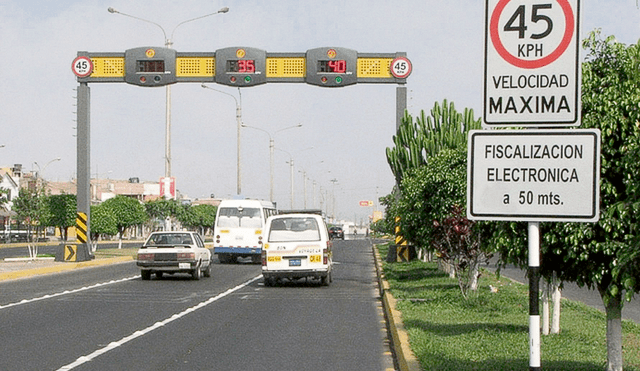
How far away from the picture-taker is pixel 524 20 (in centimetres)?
549

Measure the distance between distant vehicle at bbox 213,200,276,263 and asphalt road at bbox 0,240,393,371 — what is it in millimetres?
14463

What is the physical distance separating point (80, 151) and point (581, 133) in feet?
106

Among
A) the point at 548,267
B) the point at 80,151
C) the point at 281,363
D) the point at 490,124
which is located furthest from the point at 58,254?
the point at 490,124

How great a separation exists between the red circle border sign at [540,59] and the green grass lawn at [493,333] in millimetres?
4955

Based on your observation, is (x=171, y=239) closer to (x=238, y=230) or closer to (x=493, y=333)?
(x=238, y=230)

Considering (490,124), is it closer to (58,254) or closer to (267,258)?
(267,258)

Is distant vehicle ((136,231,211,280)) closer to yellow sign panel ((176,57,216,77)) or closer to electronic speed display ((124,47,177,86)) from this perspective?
electronic speed display ((124,47,177,86))

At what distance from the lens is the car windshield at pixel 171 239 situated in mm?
29000

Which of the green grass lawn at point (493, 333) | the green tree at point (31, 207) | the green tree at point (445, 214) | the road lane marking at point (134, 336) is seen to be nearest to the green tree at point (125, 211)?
the green tree at point (31, 207)

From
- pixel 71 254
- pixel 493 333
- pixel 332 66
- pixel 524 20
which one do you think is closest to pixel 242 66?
pixel 332 66

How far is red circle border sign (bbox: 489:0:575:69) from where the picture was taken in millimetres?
5406

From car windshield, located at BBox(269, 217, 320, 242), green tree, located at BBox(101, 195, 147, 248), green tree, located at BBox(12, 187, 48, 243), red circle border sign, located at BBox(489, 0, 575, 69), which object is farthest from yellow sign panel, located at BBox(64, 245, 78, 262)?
red circle border sign, located at BBox(489, 0, 575, 69)

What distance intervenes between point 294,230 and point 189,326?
11032 millimetres

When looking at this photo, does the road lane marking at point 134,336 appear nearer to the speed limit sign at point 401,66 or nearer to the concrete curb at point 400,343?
the concrete curb at point 400,343
